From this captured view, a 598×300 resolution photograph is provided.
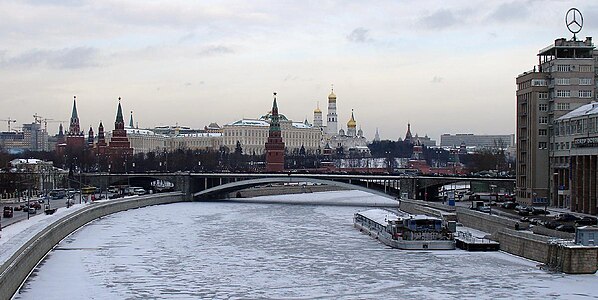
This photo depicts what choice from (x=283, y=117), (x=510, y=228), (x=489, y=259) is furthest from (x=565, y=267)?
(x=283, y=117)

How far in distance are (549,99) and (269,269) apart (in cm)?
3195

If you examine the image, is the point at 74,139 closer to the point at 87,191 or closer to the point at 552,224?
the point at 87,191

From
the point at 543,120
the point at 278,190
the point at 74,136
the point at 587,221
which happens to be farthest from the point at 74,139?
the point at 587,221

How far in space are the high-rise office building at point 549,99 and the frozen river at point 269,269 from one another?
1513cm

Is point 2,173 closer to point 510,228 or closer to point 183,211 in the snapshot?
point 183,211

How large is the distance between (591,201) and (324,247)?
1541cm

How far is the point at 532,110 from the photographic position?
6028 centimetres

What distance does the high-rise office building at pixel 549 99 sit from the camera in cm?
5862

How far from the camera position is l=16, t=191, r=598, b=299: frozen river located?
1132 inches

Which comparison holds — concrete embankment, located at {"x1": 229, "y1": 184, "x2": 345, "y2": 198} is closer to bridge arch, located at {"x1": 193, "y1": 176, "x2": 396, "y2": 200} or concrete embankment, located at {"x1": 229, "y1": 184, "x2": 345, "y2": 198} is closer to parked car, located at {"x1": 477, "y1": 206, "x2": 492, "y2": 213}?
bridge arch, located at {"x1": 193, "y1": 176, "x2": 396, "y2": 200}

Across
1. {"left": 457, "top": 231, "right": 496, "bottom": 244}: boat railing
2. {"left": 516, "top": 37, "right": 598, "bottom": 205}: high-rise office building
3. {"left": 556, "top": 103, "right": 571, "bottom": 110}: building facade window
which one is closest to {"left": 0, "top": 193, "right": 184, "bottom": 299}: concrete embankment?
{"left": 457, "top": 231, "right": 496, "bottom": 244}: boat railing

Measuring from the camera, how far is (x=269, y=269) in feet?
112

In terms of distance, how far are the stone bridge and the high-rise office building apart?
1103 cm

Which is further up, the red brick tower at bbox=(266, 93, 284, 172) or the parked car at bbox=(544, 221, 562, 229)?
the red brick tower at bbox=(266, 93, 284, 172)
